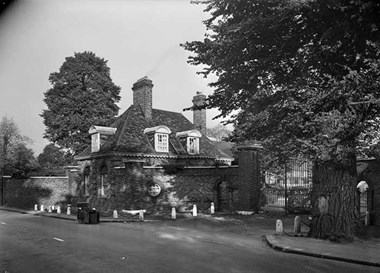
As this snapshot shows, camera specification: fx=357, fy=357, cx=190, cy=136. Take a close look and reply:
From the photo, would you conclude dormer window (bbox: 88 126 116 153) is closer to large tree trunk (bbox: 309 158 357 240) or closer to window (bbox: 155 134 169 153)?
window (bbox: 155 134 169 153)

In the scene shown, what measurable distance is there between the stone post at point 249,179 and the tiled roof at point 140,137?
7.47 m

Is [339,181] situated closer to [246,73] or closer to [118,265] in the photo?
[246,73]

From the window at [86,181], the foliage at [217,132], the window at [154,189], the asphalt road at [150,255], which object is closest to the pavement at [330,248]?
the asphalt road at [150,255]

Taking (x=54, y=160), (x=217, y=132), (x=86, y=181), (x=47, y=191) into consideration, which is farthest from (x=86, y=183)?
(x=217, y=132)

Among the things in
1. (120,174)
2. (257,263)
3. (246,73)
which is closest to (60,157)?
(120,174)

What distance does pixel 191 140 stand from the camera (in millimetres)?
31172

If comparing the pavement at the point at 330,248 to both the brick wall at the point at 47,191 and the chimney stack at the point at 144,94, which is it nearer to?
the chimney stack at the point at 144,94

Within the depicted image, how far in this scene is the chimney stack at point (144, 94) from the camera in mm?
31781

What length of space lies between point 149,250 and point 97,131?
19.7 metres

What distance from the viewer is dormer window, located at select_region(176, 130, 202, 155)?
3068 cm

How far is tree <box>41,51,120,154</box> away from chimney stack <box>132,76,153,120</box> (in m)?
11.0

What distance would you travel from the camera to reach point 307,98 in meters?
12.6

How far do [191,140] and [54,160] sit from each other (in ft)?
73.4

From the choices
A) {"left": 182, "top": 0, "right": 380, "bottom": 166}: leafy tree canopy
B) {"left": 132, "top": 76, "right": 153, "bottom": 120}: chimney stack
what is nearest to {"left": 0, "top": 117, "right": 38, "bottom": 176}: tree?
{"left": 132, "top": 76, "right": 153, "bottom": 120}: chimney stack
